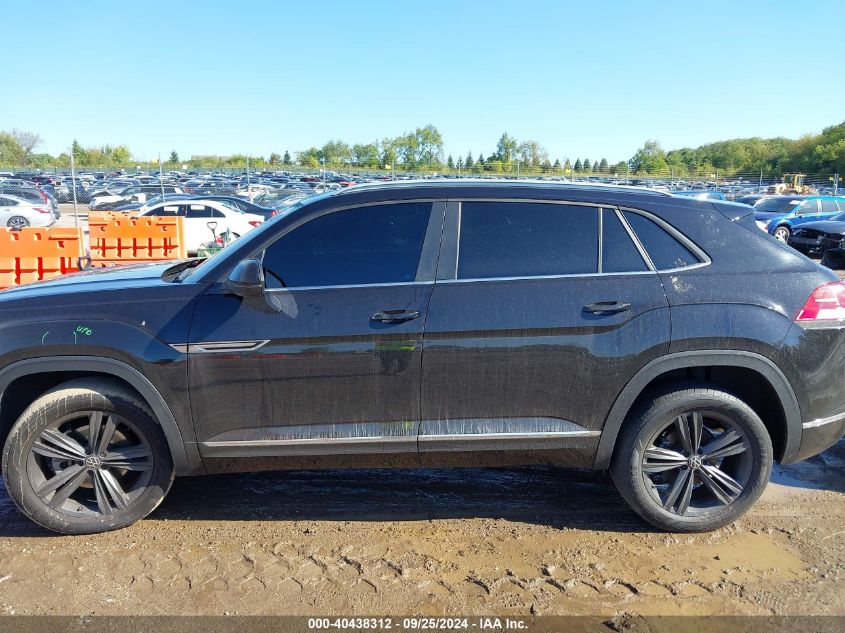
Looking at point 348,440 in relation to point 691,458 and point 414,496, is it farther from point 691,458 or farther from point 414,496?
point 691,458

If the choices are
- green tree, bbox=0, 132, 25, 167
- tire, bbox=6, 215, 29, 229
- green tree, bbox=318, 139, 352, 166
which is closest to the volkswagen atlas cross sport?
tire, bbox=6, 215, 29, 229

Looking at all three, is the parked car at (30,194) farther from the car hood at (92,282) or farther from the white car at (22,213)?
the car hood at (92,282)

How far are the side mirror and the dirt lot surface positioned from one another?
131 cm

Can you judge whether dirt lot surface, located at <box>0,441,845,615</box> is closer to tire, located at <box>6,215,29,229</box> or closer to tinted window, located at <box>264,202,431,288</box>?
tinted window, located at <box>264,202,431,288</box>

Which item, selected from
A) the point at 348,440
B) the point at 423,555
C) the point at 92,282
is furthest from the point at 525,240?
the point at 92,282

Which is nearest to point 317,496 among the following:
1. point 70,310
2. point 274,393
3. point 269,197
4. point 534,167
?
point 274,393

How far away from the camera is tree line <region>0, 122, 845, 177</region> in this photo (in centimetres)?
3709

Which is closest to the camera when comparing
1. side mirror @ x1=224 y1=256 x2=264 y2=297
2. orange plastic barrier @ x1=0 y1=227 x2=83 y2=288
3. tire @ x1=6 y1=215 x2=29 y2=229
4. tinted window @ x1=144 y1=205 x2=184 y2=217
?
side mirror @ x1=224 y1=256 x2=264 y2=297

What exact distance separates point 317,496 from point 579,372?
176 centimetres

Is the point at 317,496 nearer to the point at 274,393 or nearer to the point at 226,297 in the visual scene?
the point at 274,393

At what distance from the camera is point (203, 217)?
740 inches

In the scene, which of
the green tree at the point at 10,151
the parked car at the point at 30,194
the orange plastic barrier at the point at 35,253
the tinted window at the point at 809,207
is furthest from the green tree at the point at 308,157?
the orange plastic barrier at the point at 35,253

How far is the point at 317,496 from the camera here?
416cm

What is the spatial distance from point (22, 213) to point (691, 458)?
25564 mm
